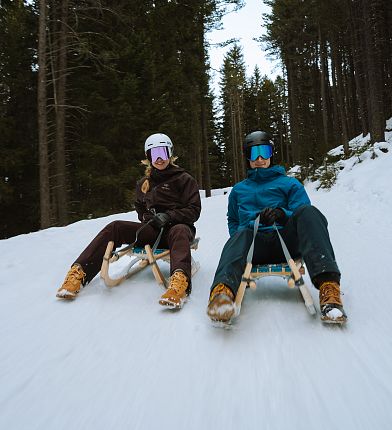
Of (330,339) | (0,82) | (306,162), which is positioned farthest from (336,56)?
(330,339)

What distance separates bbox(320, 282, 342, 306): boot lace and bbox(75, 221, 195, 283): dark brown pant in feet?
3.60

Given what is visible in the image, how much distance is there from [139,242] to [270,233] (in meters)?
1.35

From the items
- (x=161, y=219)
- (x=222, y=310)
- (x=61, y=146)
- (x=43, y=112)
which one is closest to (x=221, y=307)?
(x=222, y=310)

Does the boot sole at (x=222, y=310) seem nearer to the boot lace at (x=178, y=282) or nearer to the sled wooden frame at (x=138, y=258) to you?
the boot lace at (x=178, y=282)

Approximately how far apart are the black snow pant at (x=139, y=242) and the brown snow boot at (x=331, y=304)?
1110mm

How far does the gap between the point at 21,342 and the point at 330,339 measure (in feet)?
6.44

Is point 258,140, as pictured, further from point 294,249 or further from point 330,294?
point 330,294

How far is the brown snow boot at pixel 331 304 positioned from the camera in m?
1.97

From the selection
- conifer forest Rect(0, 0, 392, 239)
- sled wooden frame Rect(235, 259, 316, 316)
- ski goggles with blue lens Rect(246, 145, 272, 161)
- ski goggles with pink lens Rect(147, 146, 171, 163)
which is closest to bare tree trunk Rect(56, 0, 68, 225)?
conifer forest Rect(0, 0, 392, 239)

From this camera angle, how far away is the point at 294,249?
2.61 metres

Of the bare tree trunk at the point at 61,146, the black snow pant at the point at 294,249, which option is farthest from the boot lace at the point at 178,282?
the bare tree trunk at the point at 61,146

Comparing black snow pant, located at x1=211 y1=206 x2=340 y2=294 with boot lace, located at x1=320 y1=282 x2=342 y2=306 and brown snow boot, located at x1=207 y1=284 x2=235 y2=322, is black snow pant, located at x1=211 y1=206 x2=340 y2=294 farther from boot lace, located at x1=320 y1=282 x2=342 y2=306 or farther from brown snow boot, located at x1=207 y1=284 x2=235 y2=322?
brown snow boot, located at x1=207 y1=284 x2=235 y2=322

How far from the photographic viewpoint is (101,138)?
1272 cm

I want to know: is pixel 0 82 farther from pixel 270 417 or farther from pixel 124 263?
pixel 270 417
